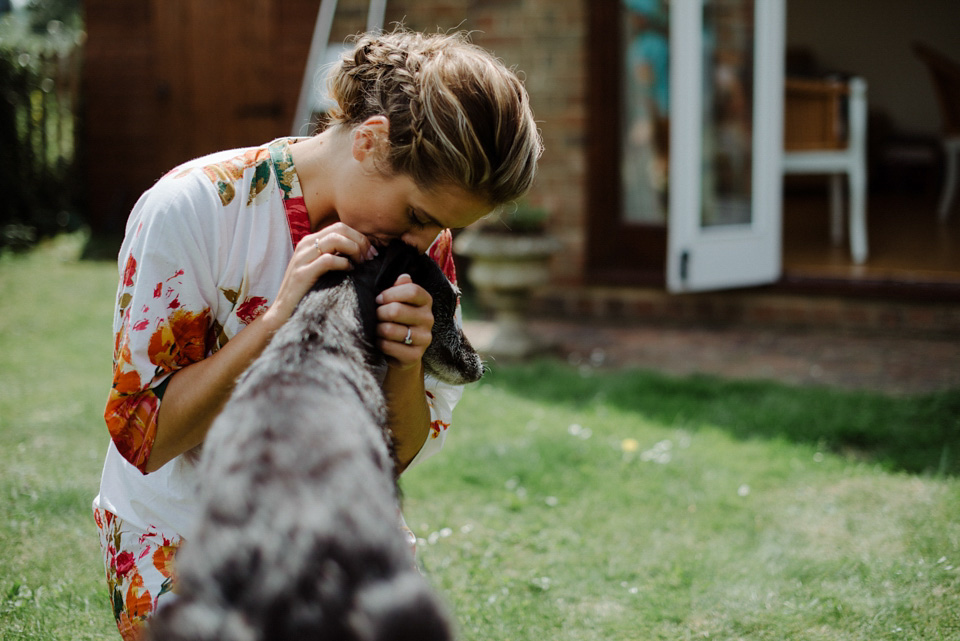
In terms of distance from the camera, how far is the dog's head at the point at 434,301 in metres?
1.42

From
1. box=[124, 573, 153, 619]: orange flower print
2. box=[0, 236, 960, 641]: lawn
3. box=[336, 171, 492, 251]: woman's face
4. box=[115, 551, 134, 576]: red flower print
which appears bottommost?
box=[0, 236, 960, 641]: lawn

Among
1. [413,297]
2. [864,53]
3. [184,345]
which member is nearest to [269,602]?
[413,297]

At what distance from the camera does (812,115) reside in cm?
681

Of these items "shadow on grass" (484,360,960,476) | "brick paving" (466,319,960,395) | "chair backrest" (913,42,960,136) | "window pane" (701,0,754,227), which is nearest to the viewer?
"shadow on grass" (484,360,960,476)

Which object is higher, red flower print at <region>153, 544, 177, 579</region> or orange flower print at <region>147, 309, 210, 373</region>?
orange flower print at <region>147, 309, 210, 373</region>

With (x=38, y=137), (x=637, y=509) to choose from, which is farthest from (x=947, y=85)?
(x=38, y=137)

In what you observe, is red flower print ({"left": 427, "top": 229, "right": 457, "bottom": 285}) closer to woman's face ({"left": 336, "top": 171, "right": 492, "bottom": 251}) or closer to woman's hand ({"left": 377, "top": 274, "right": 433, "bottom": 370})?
woman's face ({"left": 336, "top": 171, "right": 492, "bottom": 251})

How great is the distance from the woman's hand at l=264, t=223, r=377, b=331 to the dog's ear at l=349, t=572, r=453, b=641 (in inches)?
24.1

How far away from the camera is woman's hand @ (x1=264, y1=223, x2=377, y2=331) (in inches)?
55.1

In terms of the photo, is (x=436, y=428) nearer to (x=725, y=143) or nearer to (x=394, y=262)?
(x=394, y=262)

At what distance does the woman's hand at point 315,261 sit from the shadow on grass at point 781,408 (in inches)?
116

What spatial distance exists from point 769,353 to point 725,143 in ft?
5.12

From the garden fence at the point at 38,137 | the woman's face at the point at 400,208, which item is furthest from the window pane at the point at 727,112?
the garden fence at the point at 38,137

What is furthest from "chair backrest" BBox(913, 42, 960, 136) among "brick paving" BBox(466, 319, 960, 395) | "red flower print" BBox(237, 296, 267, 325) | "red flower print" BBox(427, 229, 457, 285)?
"red flower print" BBox(237, 296, 267, 325)
